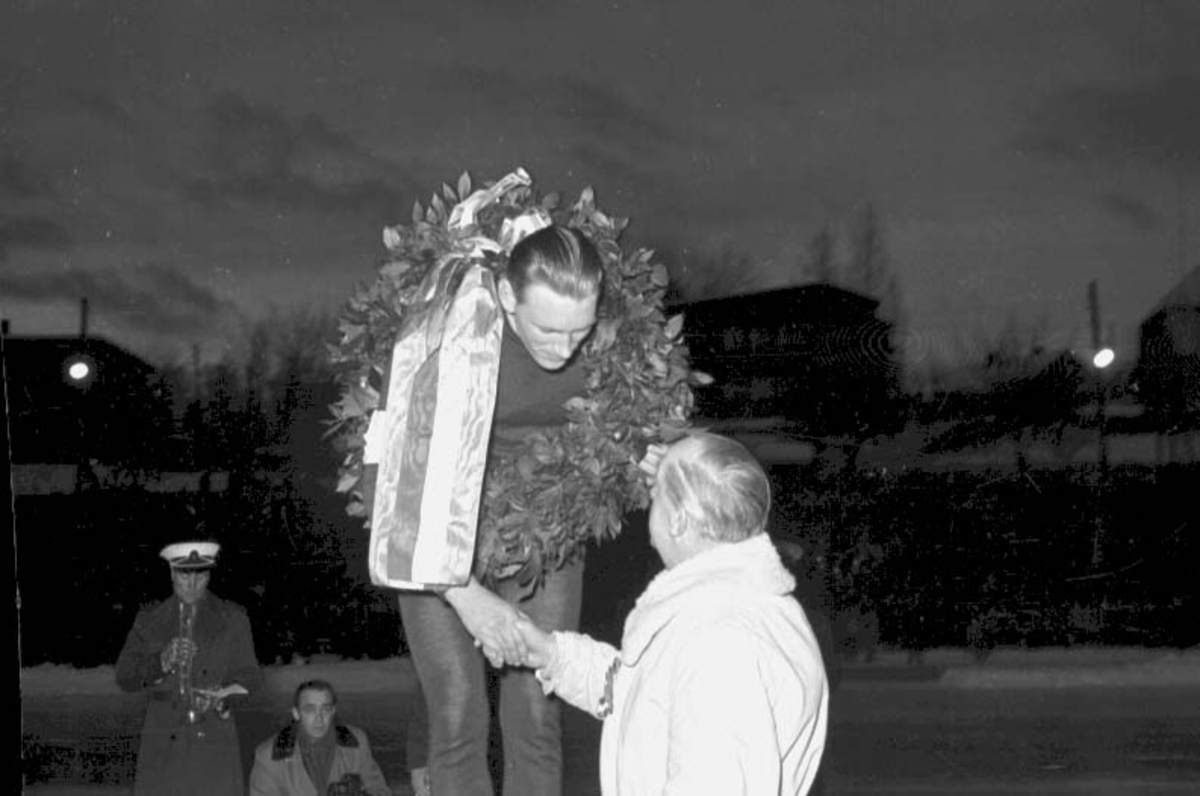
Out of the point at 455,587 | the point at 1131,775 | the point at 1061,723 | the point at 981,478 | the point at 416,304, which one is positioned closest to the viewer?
the point at 455,587

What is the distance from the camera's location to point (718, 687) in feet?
6.17

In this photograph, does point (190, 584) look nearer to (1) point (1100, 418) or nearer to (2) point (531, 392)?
(2) point (531, 392)

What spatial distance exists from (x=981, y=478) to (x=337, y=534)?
10.1 ft

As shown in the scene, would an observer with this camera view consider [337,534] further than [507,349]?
Yes

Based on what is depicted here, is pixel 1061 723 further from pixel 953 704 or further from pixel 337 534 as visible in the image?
pixel 337 534

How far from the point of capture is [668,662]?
198 cm

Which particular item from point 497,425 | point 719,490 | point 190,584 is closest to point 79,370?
point 190,584

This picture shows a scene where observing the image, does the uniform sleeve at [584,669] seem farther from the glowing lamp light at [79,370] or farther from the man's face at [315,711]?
the glowing lamp light at [79,370]

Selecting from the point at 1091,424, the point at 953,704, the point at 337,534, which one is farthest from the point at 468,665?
the point at 1091,424

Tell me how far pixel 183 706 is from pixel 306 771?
343 millimetres

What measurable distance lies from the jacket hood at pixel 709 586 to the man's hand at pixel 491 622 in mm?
194

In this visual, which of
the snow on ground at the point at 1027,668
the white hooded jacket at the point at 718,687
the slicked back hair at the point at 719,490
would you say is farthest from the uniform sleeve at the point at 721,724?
the snow on ground at the point at 1027,668

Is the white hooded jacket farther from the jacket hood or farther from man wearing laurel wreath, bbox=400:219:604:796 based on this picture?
man wearing laurel wreath, bbox=400:219:604:796

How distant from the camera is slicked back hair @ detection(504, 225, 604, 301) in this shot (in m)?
2.29
